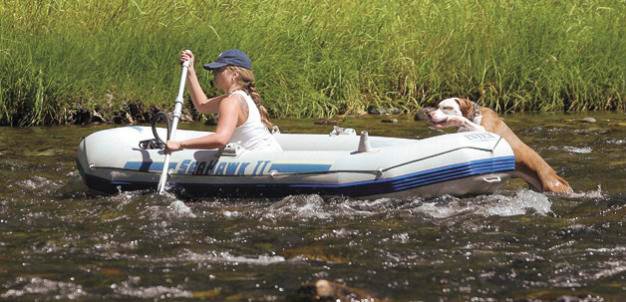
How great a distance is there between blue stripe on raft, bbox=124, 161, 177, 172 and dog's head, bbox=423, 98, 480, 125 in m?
1.69

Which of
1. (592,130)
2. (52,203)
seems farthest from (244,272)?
(592,130)

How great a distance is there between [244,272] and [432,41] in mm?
8114

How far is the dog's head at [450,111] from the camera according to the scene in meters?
8.20

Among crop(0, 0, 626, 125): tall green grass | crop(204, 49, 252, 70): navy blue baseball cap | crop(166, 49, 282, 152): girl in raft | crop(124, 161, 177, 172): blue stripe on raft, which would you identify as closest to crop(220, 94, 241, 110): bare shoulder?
crop(166, 49, 282, 152): girl in raft

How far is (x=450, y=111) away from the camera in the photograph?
323 inches

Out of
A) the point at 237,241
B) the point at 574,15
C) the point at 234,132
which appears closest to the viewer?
the point at 237,241

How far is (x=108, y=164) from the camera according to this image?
814cm

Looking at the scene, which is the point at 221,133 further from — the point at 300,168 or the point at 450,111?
the point at 450,111

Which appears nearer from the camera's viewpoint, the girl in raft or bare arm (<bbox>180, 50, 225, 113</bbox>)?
the girl in raft

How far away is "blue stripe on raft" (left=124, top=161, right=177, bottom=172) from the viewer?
8.02 metres

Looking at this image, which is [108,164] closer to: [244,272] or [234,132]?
[234,132]

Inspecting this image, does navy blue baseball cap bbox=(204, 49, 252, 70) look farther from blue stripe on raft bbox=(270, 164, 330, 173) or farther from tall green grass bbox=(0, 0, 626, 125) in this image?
tall green grass bbox=(0, 0, 626, 125)

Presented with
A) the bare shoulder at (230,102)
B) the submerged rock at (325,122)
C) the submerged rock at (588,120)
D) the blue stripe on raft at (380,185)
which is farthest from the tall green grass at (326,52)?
the blue stripe on raft at (380,185)

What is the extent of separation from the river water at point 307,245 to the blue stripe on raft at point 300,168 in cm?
17
